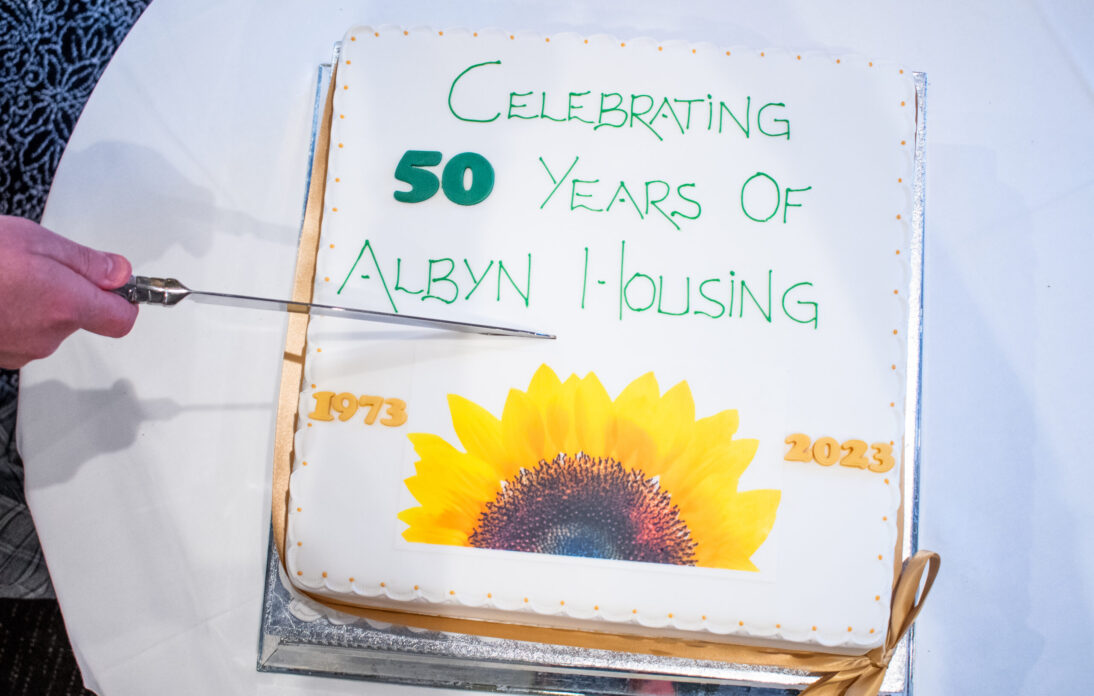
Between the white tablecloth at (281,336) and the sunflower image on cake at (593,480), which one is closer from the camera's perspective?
the sunflower image on cake at (593,480)

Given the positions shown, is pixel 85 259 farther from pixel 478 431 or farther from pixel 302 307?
pixel 478 431

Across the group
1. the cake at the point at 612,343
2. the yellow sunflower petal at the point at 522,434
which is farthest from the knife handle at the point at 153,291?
the yellow sunflower petal at the point at 522,434

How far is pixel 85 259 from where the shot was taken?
33.1 inches

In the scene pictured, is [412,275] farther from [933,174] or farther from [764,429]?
[933,174]

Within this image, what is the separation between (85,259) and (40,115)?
0.91 m

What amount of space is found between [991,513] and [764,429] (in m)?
0.43

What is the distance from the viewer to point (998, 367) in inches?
43.6

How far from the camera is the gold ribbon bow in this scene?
3.09ft

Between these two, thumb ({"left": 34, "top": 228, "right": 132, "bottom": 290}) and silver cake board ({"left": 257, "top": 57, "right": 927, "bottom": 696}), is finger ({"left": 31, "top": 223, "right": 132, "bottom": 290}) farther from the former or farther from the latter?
silver cake board ({"left": 257, "top": 57, "right": 927, "bottom": 696})

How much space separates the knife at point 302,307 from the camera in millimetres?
862

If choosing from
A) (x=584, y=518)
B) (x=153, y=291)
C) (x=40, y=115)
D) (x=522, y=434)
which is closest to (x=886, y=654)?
(x=584, y=518)

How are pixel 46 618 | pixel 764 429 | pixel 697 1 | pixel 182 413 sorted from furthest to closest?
1. pixel 46 618
2. pixel 697 1
3. pixel 182 413
4. pixel 764 429

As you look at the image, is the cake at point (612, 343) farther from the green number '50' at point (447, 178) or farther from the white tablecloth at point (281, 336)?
the white tablecloth at point (281, 336)

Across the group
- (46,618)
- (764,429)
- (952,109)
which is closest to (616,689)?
(764,429)
